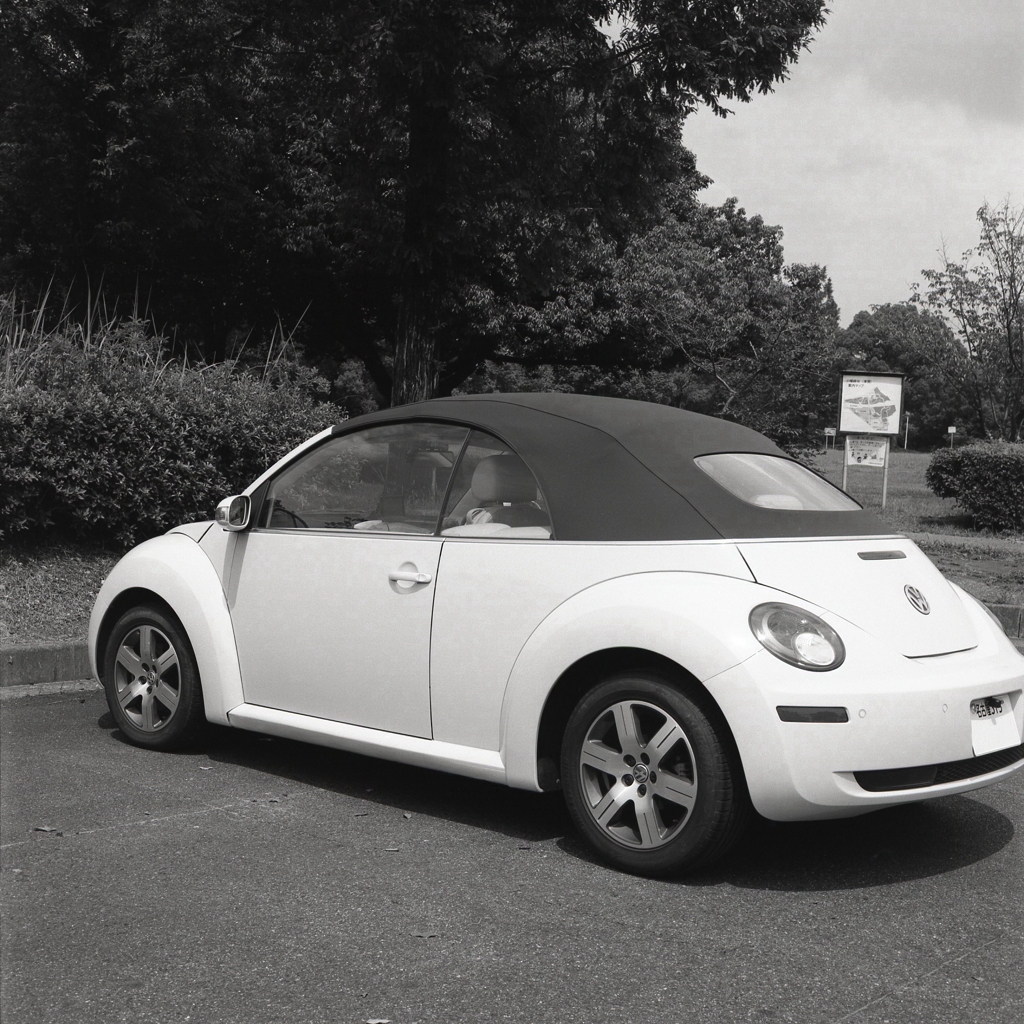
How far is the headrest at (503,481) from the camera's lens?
15.0 ft

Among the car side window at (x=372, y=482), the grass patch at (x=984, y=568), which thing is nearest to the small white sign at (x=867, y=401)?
the grass patch at (x=984, y=568)

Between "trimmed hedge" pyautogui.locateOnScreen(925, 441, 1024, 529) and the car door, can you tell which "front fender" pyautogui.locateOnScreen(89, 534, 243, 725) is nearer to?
the car door

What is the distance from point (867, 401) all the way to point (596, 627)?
1792 centimetres

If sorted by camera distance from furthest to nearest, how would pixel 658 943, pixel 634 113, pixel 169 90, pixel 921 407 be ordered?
pixel 921 407
pixel 169 90
pixel 634 113
pixel 658 943

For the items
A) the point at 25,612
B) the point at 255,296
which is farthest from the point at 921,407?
the point at 25,612

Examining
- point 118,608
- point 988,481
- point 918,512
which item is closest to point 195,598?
point 118,608

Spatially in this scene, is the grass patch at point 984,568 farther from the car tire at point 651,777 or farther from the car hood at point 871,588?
the car tire at point 651,777

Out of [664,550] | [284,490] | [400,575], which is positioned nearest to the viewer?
[664,550]

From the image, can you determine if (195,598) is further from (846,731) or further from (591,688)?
(846,731)

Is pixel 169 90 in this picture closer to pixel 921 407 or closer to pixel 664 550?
pixel 664 550

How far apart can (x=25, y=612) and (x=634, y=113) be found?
28.7 feet

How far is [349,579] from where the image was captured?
4.86 m

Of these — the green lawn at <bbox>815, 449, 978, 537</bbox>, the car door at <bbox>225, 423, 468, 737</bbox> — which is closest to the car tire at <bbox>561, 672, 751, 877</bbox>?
the car door at <bbox>225, 423, 468, 737</bbox>

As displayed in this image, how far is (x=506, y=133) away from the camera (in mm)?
13703
